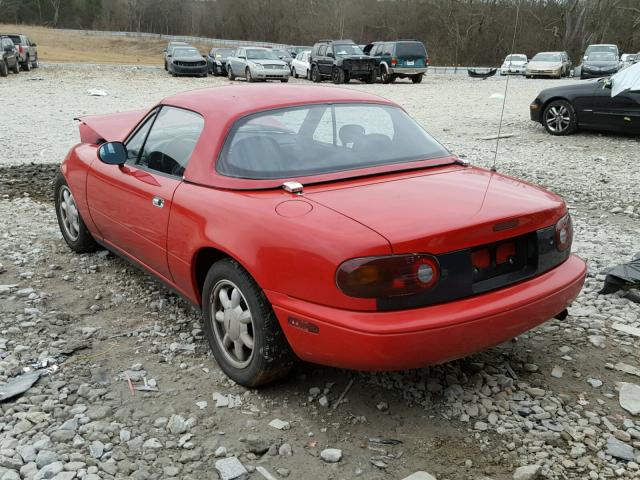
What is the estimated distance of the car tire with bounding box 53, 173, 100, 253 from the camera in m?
5.22

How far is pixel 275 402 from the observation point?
3.15 metres

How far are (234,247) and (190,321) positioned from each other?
4.19 feet

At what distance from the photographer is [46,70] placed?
31531 mm

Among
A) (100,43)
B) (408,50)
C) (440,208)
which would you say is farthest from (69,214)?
(100,43)

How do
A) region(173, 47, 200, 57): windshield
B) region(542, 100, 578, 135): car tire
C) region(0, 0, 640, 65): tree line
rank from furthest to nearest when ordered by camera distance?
1. region(0, 0, 640, 65): tree line
2. region(173, 47, 200, 57): windshield
3. region(542, 100, 578, 135): car tire

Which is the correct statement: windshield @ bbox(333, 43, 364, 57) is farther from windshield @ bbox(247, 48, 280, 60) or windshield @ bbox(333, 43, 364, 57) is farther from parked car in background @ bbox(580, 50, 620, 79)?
parked car in background @ bbox(580, 50, 620, 79)

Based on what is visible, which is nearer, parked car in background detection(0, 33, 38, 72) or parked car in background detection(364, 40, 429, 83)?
parked car in background detection(364, 40, 429, 83)

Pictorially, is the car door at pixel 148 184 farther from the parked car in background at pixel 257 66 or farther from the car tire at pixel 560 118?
the parked car in background at pixel 257 66

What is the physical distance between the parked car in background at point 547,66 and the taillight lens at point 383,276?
1362 inches

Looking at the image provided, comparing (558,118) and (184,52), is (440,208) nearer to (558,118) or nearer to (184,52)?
(558,118)

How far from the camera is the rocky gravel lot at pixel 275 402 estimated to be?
2.69 meters

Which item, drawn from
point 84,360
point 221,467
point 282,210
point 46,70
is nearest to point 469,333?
point 282,210

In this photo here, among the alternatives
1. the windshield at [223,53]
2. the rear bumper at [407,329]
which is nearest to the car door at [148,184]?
the rear bumper at [407,329]

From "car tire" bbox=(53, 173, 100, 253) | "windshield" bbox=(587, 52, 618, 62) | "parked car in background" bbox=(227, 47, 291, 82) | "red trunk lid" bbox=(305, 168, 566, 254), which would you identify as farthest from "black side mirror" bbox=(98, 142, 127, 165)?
"windshield" bbox=(587, 52, 618, 62)
